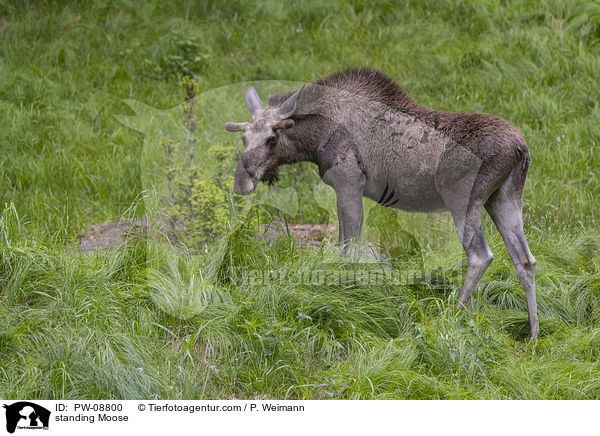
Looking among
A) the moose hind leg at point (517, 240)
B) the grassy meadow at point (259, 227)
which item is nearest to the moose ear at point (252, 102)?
the grassy meadow at point (259, 227)

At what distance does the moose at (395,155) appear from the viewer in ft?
16.9

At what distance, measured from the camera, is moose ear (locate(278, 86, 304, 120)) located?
535 centimetres

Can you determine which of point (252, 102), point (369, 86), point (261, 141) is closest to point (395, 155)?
point (369, 86)

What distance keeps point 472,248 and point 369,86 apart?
5.58ft

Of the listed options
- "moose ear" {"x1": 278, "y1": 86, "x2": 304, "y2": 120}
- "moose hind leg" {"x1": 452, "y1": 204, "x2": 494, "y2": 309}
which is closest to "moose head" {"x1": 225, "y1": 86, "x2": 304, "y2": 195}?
"moose ear" {"x1": 278, "y1": 86, "x2": 304, "y2": 120}

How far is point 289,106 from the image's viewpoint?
17.6 feet

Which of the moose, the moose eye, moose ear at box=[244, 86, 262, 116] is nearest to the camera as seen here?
the moose
